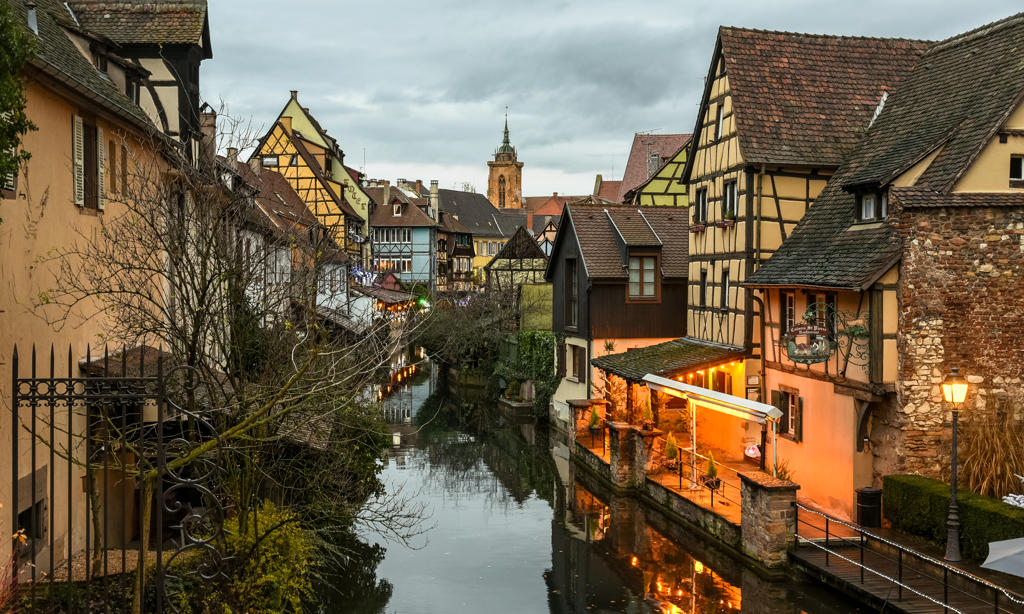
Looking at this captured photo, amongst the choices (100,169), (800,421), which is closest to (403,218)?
(800,421)

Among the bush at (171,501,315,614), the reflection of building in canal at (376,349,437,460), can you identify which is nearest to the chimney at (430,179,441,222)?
the reflection of building in canal at (376,349,437,460)

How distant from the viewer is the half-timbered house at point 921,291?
15.3 metres

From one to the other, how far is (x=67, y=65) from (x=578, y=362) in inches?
796

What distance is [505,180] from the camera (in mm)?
133750

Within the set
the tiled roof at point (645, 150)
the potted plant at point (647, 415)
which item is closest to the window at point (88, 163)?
the potted plant at point (647, 415)

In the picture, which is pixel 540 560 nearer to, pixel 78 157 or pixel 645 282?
pixel 78 157

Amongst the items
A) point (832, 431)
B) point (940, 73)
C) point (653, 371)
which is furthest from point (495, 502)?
point (940, 73)

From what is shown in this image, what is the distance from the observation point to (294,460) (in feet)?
45.4

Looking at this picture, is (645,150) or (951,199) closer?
(951,199)

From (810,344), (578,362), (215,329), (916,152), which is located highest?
(916,152)

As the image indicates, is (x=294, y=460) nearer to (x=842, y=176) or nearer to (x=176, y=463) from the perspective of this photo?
(x=176, y=463)

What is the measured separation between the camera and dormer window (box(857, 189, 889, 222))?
54.5ft

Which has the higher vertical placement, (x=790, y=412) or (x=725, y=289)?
(x=725, y=289)

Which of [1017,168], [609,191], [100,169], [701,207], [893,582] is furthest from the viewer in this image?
[609,191]
